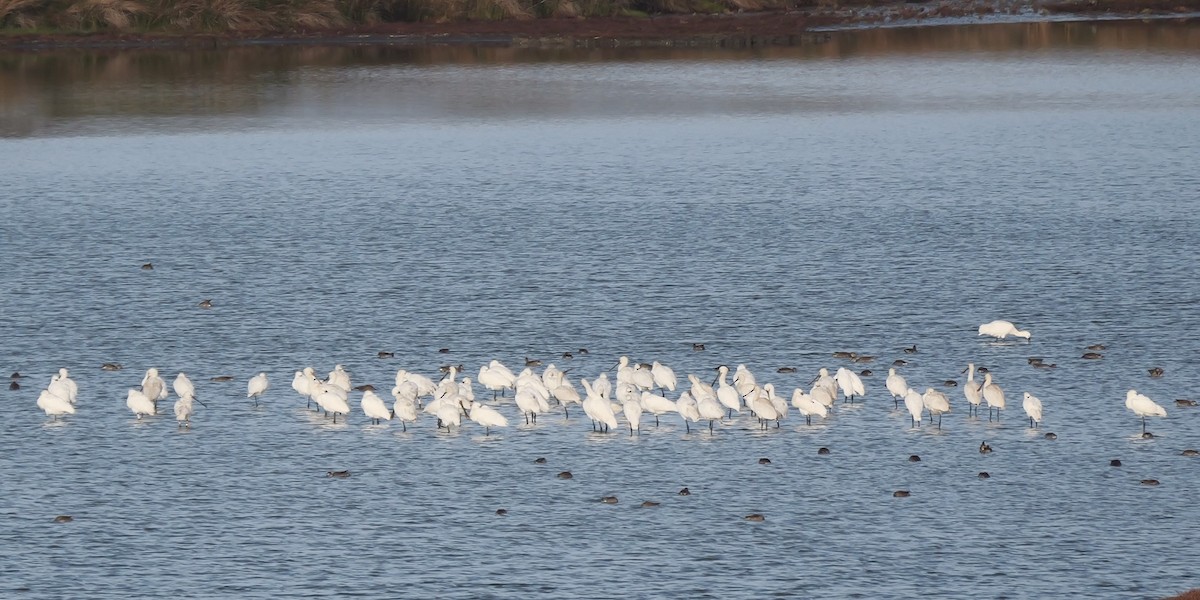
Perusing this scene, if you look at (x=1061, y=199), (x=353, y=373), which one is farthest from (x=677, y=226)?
(x=353, y=373)

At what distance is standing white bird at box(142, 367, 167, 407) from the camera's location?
80.8 feet

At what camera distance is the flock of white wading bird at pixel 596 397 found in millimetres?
23359

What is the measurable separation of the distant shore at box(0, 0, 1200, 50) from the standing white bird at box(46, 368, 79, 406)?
60.6 meters

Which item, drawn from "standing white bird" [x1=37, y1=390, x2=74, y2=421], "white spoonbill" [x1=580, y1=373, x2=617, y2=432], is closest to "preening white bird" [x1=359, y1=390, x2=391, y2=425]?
"white spoonbill" [x1=580, y1=373, x2=617, y2=432]

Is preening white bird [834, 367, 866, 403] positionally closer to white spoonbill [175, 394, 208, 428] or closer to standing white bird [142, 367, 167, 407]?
white spoonbill [175, 394, 208, 428]

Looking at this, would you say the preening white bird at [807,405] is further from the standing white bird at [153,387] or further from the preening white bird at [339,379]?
the standing white bird at [153,387]

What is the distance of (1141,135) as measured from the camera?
51.5m

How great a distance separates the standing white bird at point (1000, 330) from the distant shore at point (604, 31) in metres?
55.9

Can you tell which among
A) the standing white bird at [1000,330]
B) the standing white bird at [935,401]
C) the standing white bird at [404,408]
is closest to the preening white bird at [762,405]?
the standing white bird at [935,401]

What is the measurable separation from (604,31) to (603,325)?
5905cm

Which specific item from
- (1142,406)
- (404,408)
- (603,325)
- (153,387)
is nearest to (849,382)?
(1142,406)

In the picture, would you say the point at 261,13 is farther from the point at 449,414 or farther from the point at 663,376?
the point at 449,414

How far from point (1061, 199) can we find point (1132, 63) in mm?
32840

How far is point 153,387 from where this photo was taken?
971 inches
